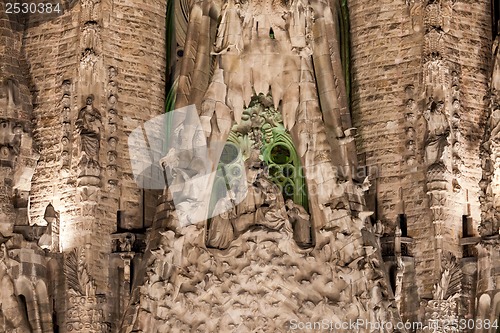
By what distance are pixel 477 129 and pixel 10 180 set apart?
7.16 metres

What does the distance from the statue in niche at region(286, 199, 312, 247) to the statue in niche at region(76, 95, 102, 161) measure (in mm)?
3178

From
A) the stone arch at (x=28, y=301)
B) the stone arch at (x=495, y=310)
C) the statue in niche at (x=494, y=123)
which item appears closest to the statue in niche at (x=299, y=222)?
the stone arch at (x=495, y=310)

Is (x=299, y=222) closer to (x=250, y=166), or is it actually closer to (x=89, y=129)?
(x=250, y=166)

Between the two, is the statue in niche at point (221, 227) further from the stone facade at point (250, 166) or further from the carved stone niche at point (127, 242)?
the carved stone niche at point (127, 242)

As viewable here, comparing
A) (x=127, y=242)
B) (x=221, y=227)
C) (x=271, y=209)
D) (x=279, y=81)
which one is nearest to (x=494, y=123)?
(x=279, y=81)

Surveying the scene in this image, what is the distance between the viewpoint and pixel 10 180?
112ft

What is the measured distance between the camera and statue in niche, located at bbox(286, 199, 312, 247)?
33844 mm

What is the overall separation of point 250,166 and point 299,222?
1.11 meters

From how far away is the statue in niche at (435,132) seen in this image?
3472 centimetres

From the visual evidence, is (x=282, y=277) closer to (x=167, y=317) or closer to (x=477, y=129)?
(x=167, y=317)

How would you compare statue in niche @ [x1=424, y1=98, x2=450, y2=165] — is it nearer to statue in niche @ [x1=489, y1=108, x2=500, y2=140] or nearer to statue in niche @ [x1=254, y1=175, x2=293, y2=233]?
statue in niche @ [x1=489, y1=108, x2=500, y2=140]

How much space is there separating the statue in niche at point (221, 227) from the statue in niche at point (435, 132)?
10.6 ft

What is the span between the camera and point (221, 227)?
33.7 m

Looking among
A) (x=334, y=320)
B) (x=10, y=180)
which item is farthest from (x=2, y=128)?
(x=334, y=320)
